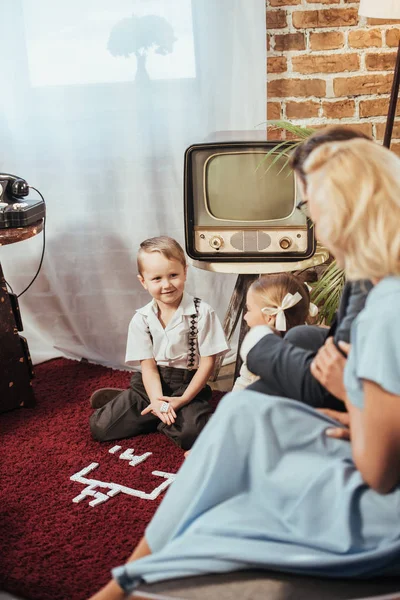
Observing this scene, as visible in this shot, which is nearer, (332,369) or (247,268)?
(332,369)

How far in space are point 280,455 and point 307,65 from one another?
1.93 metres

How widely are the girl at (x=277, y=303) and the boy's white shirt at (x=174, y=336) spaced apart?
0.36m

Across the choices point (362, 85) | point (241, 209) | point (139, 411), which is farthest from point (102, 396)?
point (362, 85)

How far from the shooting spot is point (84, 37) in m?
2.74

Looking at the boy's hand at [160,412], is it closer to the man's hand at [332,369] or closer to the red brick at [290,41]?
the man's hand at [332,369]

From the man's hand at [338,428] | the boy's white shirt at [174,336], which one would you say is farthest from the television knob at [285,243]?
the man's hand at [338,428]

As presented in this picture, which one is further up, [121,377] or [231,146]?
[231,146]

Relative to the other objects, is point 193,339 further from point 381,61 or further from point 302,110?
point 381,61

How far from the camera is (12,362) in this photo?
97.3 inches

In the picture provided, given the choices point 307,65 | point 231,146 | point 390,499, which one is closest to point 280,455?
point 390,499

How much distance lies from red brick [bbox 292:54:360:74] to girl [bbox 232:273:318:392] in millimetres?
1120

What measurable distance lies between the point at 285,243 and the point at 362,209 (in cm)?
125

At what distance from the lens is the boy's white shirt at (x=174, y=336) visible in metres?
2.25

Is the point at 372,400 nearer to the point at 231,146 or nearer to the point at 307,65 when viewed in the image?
the point at 231,146
